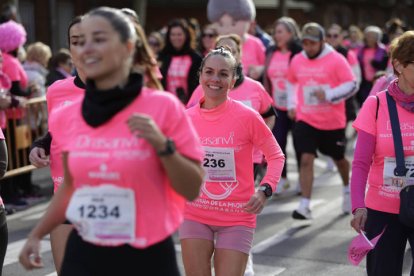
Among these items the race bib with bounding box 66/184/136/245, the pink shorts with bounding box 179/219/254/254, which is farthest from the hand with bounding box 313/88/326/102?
the race bib with bounding box 66/184/136/245

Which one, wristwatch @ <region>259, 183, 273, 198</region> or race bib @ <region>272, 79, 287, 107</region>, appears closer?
wristwatch @ <region>259, 183, 273, 198</region>

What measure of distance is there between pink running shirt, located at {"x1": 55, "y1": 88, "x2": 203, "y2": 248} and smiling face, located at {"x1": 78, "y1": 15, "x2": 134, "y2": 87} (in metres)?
0.17

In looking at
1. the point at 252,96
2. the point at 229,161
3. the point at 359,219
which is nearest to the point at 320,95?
the point at 252,96

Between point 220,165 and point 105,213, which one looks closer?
point 105,213

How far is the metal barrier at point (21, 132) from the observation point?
9922 mm

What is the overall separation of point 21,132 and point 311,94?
11.1ft

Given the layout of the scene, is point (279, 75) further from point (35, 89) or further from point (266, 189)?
point (266, 189)

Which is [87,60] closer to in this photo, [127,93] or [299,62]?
[127,93]

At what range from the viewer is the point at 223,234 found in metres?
4.95

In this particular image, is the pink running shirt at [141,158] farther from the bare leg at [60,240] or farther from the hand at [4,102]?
the hand at [4,102]

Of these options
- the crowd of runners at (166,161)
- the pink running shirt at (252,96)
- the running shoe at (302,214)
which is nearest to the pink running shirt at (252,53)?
the running shoe at (302,214)

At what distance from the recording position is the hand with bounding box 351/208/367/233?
4688mm

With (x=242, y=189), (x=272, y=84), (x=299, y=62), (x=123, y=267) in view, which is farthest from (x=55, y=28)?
(x=123, y=267)

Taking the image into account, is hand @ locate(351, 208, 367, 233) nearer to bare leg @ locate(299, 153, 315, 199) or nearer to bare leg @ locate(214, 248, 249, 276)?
bare leg @ locate(214, 248, 249, 276)
